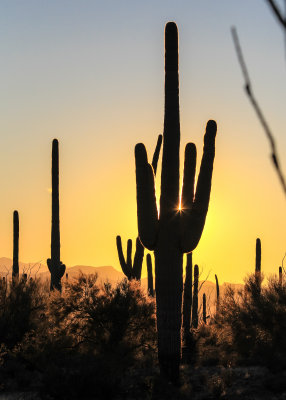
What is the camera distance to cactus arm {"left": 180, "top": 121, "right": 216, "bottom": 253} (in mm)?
15273

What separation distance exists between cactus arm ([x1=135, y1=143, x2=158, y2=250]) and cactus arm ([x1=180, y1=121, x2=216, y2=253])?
0.77 metres

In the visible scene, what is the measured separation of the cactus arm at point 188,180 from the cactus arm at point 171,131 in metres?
0.19

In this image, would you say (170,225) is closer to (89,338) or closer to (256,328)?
(89,338)

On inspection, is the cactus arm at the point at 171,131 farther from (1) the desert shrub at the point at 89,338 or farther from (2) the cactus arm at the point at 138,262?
(2) the cactus arm at the point at 138,262

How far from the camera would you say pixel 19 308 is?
18.3 metres

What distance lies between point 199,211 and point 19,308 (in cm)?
663

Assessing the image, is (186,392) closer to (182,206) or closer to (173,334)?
(173,334)

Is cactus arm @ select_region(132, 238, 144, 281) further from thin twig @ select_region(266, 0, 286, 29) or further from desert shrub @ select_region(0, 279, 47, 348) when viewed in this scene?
thin twig @ select_region(266, 0, 286, 29)

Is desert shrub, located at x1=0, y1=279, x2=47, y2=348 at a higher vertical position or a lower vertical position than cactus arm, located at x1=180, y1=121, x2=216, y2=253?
lower

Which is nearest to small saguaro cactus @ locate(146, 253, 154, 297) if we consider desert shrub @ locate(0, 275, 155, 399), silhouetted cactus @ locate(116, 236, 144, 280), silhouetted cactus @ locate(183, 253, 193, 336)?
silhouetted cactus @ locate(116, 236, 144, 280)

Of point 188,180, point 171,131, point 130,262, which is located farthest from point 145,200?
point 130,262

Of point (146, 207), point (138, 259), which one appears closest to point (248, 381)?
point (146, 207)

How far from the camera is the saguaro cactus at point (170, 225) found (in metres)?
15.3

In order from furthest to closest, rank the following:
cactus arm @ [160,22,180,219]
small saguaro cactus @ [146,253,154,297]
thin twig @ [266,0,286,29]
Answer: small saguaro cactus @ [146,253,154,297] → cactus arm @ [160,22,180,219] → thin twig @ [266,0,286,29]
